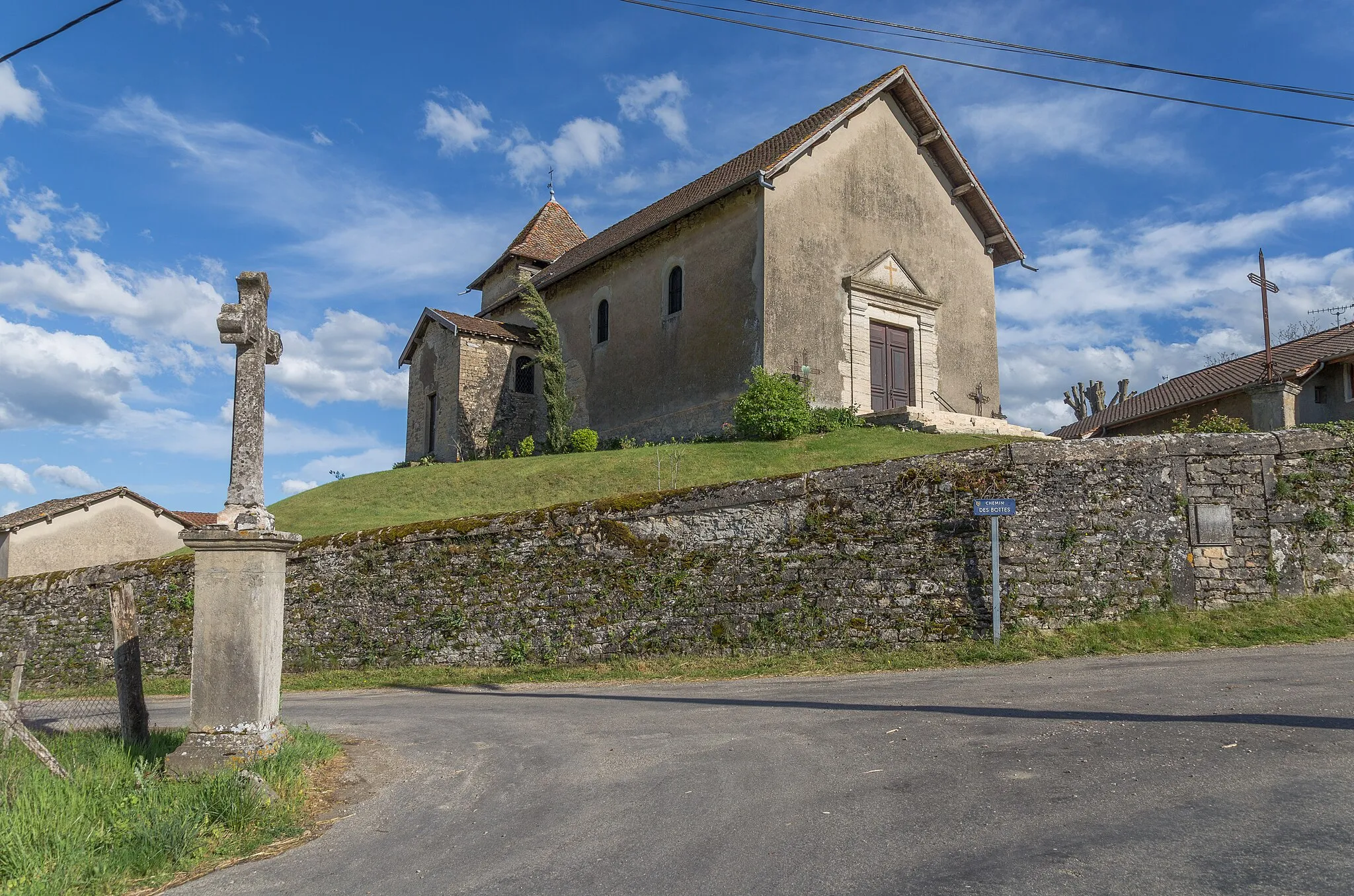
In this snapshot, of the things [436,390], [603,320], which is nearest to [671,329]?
[603,320]

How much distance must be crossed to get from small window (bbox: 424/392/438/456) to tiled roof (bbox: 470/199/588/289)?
7739 millimetres

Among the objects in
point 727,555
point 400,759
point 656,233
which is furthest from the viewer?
point 656,233

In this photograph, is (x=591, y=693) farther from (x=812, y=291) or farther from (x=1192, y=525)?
(x=812, y=291)

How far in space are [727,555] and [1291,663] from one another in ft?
19.3

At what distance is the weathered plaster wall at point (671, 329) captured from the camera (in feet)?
72.3

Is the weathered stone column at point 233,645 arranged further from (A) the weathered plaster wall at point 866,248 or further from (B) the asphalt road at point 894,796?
(A) the weathered plaster wall at point 866,248

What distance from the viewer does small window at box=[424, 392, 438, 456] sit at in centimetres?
2972

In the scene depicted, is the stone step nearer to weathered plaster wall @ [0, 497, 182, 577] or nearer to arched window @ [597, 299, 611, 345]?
arched window @ [597, 299, 611, 345]

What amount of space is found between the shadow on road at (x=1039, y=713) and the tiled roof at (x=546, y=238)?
2785 centimetres

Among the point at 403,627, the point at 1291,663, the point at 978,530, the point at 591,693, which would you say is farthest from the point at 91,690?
the point at 1291,663

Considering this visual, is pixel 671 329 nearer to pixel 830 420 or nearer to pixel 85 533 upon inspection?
pixel 830 420

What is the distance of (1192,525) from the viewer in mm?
10562

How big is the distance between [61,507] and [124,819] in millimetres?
27821

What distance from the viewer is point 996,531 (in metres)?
10.2
